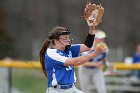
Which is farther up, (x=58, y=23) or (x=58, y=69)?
(x=58, y=23)

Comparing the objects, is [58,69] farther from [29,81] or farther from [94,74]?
[29,81]

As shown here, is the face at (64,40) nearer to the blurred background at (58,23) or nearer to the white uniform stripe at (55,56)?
the white uniform stripe at (55,56)

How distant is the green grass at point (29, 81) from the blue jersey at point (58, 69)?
255 inches

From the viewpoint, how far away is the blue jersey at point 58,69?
939cm

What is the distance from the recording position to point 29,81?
53.4ft

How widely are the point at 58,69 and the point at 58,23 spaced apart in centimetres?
1578

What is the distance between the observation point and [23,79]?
640 inches

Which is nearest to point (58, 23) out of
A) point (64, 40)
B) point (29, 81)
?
point (29, 81)

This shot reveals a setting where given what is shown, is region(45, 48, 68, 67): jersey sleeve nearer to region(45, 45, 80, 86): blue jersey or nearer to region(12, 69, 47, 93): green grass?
region(45, 45, 80, 86): blue jersey

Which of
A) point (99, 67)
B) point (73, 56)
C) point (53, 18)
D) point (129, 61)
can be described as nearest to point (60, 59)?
point (73, 56)

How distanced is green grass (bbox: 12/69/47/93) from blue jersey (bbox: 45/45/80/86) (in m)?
6.47

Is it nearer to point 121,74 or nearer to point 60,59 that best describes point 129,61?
point 121,74

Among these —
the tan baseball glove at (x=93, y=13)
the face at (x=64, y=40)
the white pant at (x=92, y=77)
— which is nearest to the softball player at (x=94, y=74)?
the white pant at (x=92, y=77)

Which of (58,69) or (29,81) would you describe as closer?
(58,69)
